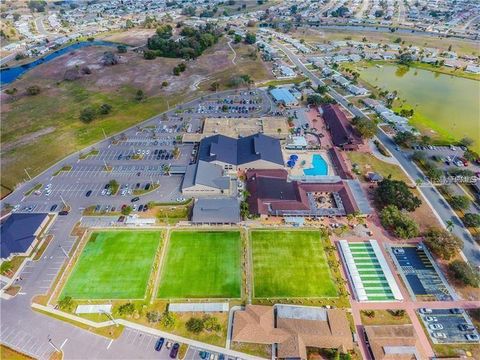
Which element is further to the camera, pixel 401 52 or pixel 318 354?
pixel 401 52

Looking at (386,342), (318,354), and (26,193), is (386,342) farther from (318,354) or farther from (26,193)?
(26,193)

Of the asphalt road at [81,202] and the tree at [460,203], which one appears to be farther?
the tree at [460,203]

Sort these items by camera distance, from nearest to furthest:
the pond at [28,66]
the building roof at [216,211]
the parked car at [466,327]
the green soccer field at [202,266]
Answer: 1. the parked car at [466,327]
2. the green soccer field at [202,266]
3. the building roof at [216,211]
4. the pond at [28,66]

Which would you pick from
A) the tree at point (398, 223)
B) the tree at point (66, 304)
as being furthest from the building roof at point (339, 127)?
the tree at point (66, 304)

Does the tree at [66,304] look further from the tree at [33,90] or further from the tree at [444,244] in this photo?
the tree at [33,90]

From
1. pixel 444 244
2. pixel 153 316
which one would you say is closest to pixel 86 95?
pixel 153 316

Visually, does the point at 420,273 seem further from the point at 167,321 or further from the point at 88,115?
the point at 88,115

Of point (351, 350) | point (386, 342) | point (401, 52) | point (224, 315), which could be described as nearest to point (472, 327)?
point (386, 342)
